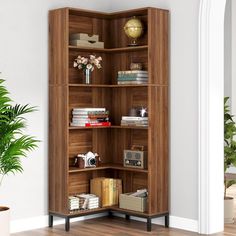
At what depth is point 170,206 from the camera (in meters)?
5.86

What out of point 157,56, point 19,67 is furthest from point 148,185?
point 19,67

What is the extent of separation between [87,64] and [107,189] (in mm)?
1291

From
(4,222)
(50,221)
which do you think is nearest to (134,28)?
(50,221)

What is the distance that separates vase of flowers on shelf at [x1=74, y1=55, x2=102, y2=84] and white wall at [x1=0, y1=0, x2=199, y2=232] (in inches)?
13.0

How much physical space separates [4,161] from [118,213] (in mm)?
1904

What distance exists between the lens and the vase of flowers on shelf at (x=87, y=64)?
19.5 feet

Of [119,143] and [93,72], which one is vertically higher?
[93,72]

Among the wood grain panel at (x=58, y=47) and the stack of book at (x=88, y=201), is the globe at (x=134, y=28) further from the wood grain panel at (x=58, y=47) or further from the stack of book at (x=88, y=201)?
the stack of book at (x=88, y=201)

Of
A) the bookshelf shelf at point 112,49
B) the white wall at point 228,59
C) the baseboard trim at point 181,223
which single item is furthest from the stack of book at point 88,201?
the white wall at point 228,59

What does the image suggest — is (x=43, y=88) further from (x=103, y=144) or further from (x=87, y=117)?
(x=103, y=144)

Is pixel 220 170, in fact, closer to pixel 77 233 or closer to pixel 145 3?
pixel 77 233

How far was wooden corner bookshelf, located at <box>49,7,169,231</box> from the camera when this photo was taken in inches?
224

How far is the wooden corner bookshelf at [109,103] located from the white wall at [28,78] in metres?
0.08

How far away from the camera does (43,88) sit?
585 cm
